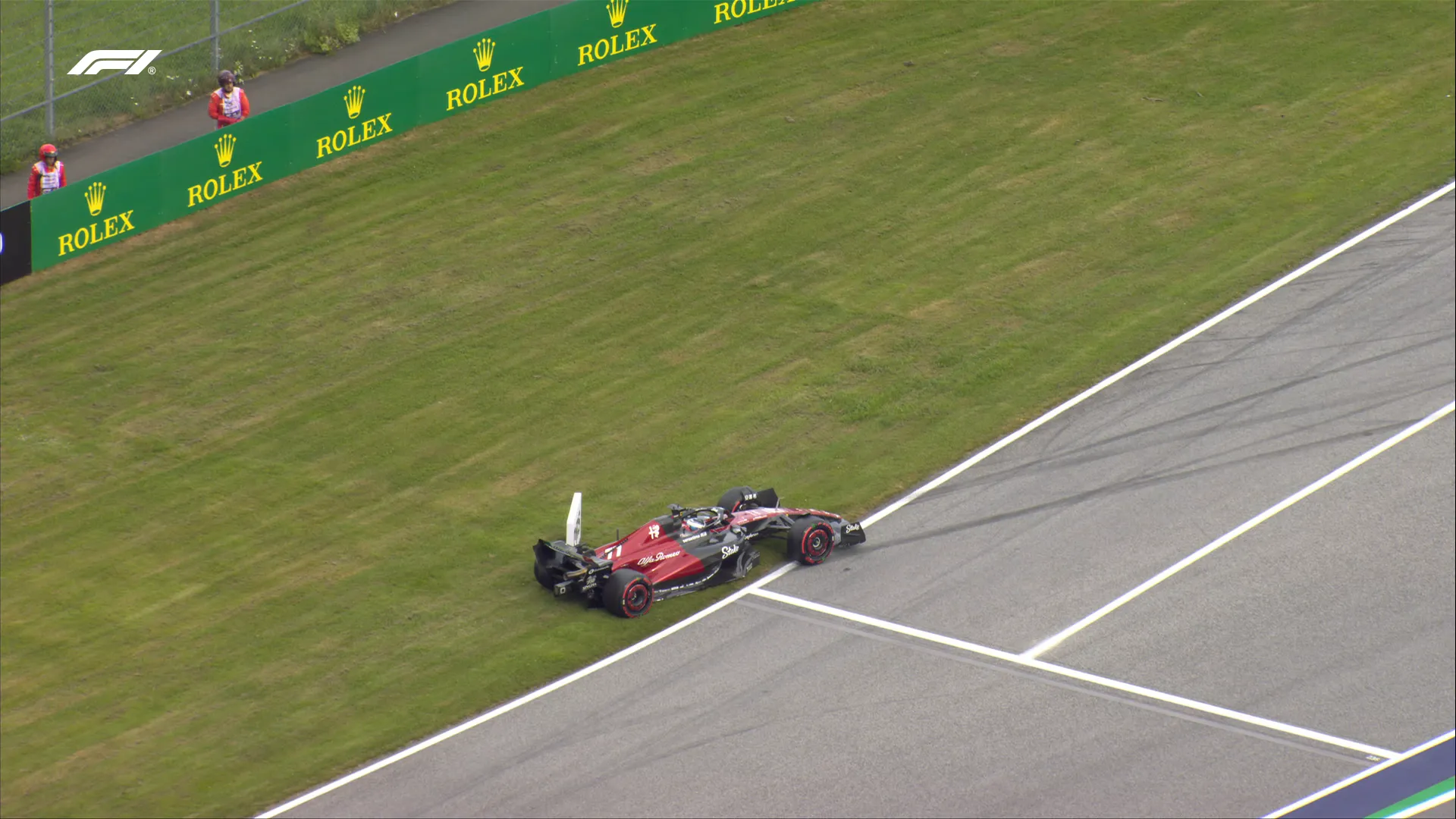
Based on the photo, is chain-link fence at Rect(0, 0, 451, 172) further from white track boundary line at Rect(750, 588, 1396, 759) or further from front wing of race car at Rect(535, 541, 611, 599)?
white track boundary line at Rect(750, 588, 1396, 759)

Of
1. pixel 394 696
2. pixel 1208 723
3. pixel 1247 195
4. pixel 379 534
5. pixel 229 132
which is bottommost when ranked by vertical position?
pixel 1208 723

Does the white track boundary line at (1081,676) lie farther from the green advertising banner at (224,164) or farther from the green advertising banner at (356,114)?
the green advertising banner at (356,114)

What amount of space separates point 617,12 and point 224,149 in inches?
337

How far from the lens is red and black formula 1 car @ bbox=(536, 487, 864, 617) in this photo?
21406 millimetres

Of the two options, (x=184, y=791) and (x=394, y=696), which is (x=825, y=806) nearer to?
(x=394, y=696)

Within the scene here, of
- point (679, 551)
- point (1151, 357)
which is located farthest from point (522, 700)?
point (1151, 357)

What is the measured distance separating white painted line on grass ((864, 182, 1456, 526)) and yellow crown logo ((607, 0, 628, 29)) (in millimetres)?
14069

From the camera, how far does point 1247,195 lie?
31250 millimetres

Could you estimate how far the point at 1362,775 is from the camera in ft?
61.4

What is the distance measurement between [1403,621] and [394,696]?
1163 centimetres

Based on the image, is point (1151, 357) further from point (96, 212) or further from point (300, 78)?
point (96, 212)

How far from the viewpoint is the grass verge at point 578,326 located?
2111cm

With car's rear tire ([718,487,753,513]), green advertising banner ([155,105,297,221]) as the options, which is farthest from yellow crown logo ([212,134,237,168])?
car's rear tire ([718,487,753,513])

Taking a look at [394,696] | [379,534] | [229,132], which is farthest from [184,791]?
[229,132]
